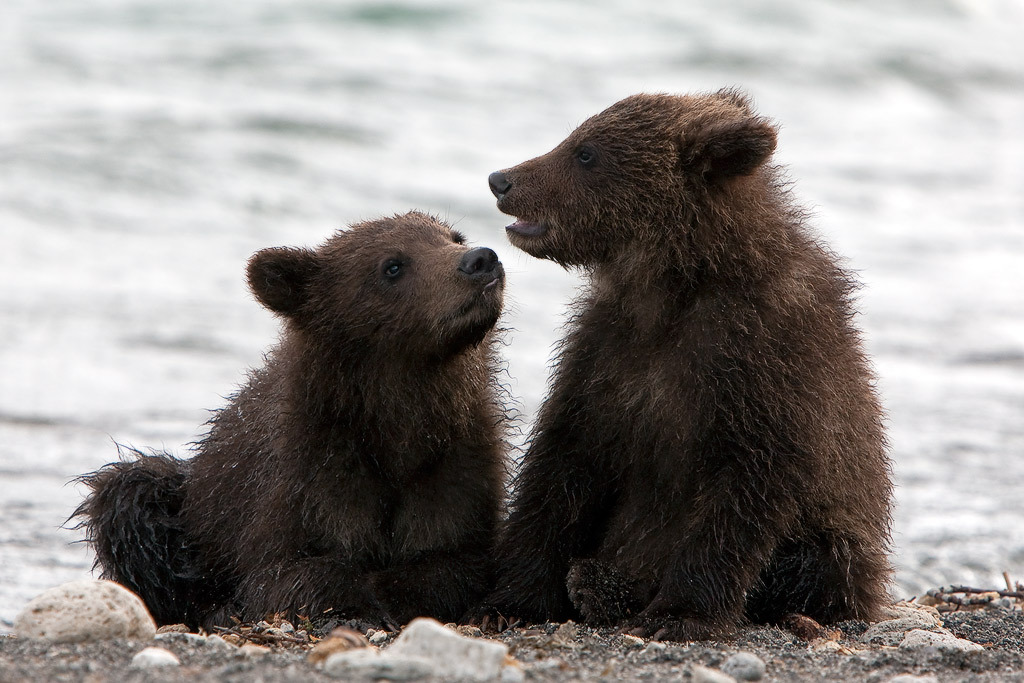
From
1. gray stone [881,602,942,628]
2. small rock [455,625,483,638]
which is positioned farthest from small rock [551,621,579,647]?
gray stone [881,602,942,628]

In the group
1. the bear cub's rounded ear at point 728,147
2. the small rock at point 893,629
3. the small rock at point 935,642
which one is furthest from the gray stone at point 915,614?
the bear cub's rounded ear at point 728,147

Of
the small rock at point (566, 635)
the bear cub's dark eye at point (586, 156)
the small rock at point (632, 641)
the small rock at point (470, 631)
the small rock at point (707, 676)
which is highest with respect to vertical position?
the bear cub's dark eye at point (586, 156)

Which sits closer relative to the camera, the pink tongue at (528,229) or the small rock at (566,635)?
the small rock at (566,635)

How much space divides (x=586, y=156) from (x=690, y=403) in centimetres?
152

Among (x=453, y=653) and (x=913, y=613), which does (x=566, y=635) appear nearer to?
(x=453, y=653)

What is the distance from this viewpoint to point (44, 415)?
12.3 meters

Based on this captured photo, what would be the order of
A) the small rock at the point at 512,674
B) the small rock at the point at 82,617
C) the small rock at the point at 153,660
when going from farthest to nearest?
the small rock at the point at 82,617 < the small rock at the point at 153,660 < the small rock at the point at 512,674

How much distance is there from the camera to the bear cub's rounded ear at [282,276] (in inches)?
300

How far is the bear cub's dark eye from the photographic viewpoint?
24.5 feet

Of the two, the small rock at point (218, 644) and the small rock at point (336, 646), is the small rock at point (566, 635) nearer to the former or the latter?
the small rock at point (336, 646)

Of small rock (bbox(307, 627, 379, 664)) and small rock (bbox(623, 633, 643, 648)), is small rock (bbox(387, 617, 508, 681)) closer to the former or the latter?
small rock (bbox(307, 627, 379, 664))

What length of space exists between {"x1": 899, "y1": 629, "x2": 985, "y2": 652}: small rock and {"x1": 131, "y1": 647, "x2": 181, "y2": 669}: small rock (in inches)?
134

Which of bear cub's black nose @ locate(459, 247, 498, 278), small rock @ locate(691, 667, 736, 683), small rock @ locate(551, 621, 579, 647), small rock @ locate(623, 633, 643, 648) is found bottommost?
small rock @ locate(551, 621, 579, 647)

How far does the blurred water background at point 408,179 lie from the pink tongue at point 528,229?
1.25ft
